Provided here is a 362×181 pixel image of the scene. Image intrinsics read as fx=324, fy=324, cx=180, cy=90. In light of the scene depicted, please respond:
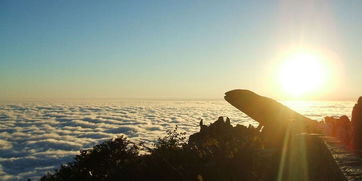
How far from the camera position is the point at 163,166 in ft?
38.1

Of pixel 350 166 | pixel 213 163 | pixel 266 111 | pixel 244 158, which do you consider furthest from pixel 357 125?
pixel 266 111

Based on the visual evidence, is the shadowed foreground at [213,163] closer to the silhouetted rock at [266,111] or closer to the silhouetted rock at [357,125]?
the silhouetted rock at [266,111]

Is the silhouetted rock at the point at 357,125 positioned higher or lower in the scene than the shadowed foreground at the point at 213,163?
higher

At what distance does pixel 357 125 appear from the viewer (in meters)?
12.8

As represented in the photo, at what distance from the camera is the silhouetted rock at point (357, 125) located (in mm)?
11448

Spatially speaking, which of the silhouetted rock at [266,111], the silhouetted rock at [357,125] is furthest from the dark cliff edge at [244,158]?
the silhouetted rock at [266,111]

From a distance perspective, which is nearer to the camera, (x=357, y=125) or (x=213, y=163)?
(x=213, y=163)

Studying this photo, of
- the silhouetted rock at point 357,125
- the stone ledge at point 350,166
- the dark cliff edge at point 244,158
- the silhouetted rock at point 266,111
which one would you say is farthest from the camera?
the silhouetted rock at point 266,111

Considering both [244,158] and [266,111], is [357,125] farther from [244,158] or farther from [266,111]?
[266,111]

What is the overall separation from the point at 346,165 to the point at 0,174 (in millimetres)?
153426

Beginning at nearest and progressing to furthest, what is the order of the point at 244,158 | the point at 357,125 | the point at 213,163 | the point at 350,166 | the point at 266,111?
the point at 350,166, the point at 213,163, the point at 244,158, the point at 357,125, the point at 266,111

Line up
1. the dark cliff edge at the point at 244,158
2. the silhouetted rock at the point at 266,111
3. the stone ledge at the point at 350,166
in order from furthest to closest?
1. the silhouetted rock at the point at 266,111
2. the dark cliff edge at the point at 244,158
3. the stone ledge at the point at 350,166

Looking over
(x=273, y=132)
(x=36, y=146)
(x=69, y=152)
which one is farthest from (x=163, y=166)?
(x=36, y=146)

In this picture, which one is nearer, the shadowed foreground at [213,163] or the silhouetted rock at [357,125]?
the shadowed foreground at [213,163]
